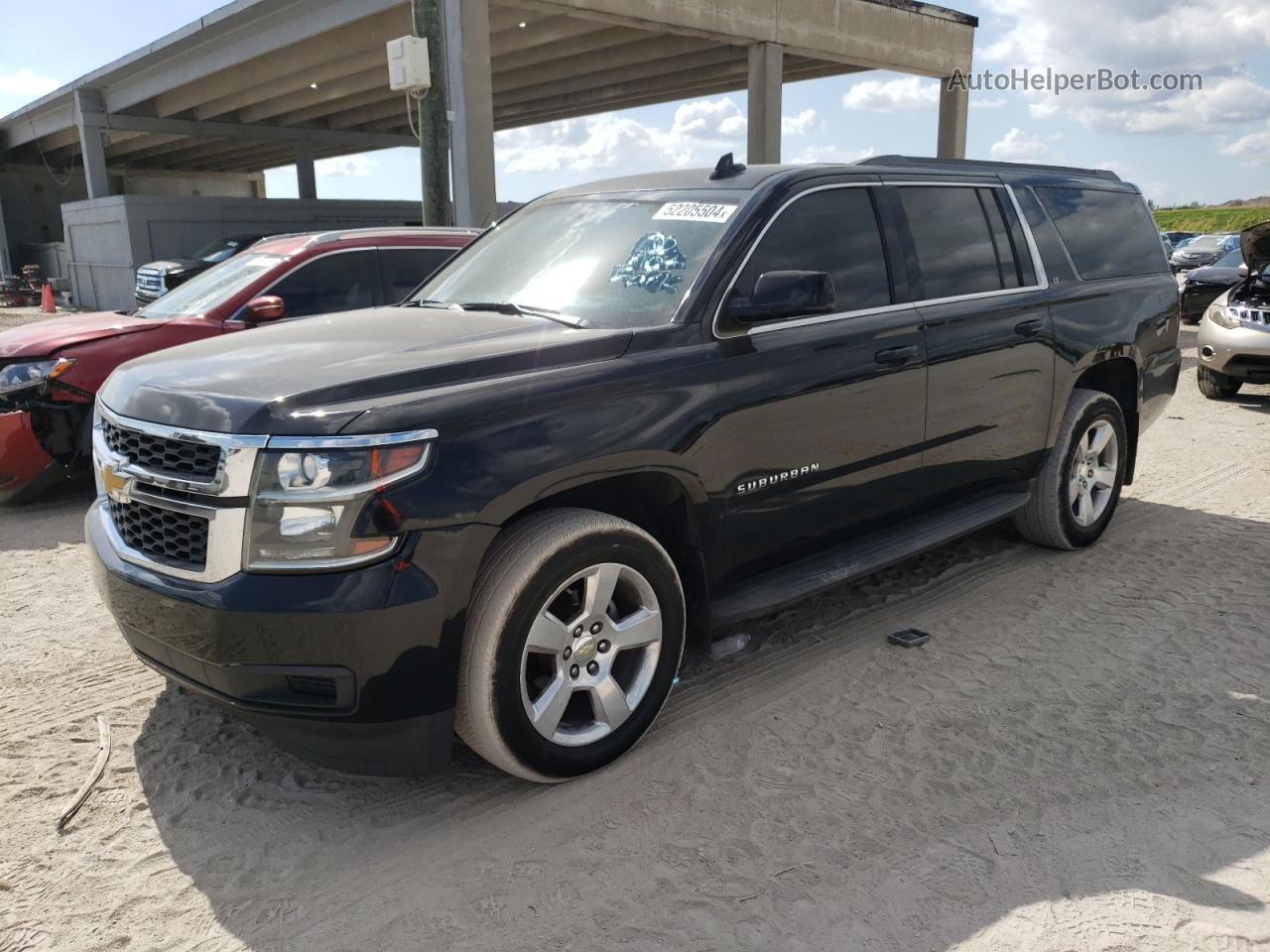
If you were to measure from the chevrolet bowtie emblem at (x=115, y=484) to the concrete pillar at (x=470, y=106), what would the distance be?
9561mm

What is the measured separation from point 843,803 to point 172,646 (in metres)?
2.06

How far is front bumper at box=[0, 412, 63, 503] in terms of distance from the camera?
6.11 metres

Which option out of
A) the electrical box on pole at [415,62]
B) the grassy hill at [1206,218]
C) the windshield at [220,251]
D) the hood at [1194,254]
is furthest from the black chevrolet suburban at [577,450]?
the grassy hill at [1206,218]

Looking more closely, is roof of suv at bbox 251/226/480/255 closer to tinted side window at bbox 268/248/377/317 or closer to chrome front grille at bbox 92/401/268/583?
tinted side window at bbox 268/248/377/317

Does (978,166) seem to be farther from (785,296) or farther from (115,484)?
(115,484)

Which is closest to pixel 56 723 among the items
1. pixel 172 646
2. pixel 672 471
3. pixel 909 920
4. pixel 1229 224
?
pixel 172 646

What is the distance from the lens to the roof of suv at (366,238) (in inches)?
282

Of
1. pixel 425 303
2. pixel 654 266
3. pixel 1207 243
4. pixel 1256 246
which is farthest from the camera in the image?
pixel 1207 243

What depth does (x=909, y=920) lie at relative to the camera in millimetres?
2604

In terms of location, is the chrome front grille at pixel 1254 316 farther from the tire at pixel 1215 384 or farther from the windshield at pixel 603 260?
the windshield at pixel 603 260

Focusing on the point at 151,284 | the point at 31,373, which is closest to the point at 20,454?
the point at 31,373

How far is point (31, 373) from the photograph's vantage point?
243 inches

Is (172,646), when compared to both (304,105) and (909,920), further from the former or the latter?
(304,105)

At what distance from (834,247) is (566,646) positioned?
197cm
